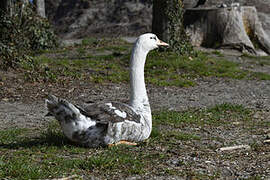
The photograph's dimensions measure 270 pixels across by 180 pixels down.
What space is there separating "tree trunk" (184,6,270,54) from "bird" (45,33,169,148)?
12264 mm

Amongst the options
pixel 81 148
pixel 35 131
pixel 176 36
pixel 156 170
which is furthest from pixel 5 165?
pixel 176 36

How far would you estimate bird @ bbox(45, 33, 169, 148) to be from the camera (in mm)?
5882

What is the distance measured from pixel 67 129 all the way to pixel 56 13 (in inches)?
1049

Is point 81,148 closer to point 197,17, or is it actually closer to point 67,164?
point 67,164

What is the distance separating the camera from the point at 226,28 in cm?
1878

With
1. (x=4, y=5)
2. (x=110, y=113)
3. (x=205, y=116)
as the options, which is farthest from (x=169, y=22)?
(x=110, y=113)

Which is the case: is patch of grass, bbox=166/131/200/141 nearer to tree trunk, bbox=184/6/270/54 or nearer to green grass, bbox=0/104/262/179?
green grass, bbox=0/104/262/179

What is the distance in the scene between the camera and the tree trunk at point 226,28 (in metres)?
18.8

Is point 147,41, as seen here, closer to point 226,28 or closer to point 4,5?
point 4,5

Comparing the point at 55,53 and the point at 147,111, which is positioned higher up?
the point at 147,111

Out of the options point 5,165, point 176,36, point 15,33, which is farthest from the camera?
point 176,36

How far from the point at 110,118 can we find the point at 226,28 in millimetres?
13562

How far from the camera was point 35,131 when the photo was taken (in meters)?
7.56

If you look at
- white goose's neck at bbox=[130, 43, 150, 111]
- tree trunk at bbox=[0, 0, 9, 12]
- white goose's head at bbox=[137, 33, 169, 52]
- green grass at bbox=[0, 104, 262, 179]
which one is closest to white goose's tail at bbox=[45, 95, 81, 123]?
green grass at bbox=[0, 104, 262, 179]
